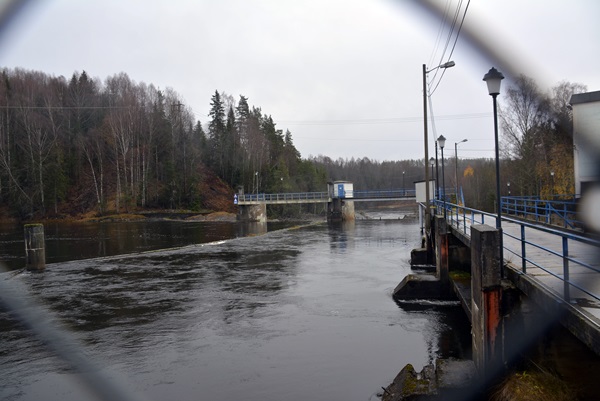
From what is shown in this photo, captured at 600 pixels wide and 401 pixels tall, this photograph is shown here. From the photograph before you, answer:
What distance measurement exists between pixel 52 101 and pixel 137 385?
75.2 meters

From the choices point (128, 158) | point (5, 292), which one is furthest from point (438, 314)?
point (128, 158)

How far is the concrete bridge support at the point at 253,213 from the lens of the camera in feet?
194

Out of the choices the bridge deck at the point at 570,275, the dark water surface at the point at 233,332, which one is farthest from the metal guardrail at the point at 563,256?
the dark water surface at the point at 233,332

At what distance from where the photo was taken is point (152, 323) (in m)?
12.6

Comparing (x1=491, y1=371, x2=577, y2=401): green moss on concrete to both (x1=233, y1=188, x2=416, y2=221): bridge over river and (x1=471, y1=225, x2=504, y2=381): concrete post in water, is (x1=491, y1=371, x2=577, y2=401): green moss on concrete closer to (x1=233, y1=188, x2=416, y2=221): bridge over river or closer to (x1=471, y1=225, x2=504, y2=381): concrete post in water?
(x1=471, y1=225, x2=504, y2=381): concrete post in water

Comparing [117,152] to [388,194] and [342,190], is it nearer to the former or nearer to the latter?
[342,190]

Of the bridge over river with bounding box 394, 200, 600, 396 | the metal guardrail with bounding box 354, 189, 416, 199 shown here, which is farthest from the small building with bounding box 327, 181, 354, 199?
the bridge over river with bounding box 394, 200, 600, 396

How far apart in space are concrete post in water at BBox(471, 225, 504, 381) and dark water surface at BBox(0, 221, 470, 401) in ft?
6.52

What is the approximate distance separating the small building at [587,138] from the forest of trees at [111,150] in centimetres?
5467

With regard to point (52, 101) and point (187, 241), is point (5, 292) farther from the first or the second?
point (52, 101)

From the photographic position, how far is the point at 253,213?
5947 centimetres

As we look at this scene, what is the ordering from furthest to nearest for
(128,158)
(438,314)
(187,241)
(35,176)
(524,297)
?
(128,158) → (35,176) → (187,241) → (438,314) → (524,297)

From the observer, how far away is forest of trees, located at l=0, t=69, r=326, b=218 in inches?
2665

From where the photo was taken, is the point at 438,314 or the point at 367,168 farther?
the point at 367,168
